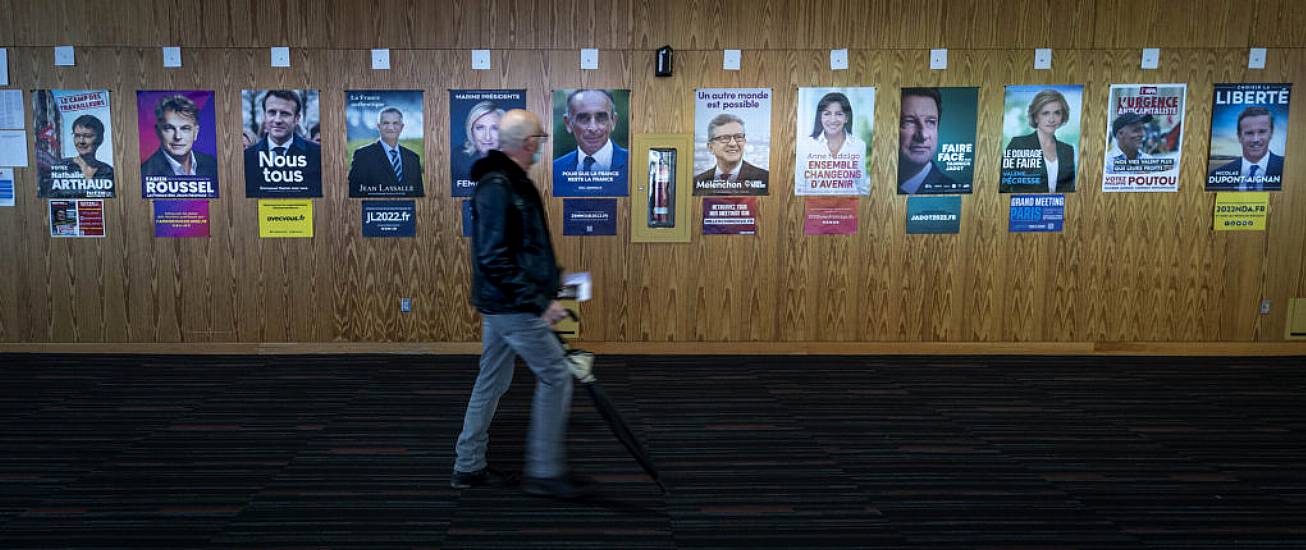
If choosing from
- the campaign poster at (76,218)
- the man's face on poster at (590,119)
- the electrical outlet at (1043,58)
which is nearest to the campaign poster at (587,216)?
the man's face on poster at (590,119)

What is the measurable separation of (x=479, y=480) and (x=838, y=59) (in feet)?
13.4

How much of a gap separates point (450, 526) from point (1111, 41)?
18.9 feet

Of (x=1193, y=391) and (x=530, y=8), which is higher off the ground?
(x=530, y=8)

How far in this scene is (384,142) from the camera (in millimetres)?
5891

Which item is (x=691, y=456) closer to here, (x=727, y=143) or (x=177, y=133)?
(x=727, y=143)

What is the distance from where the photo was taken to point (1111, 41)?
591 centimetres

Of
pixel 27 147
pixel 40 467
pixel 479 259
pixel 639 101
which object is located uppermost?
pixel 639 101

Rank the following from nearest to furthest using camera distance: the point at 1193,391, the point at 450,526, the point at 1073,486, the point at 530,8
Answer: the point at 450,526
the point at 1073,486
the point at 1193,391
the point at 530,8

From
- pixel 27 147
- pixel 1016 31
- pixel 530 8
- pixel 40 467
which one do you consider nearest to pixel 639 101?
pixel 530 8

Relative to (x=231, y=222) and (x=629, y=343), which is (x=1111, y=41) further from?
(x=231, y=222)

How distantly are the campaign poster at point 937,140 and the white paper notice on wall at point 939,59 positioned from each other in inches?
6.6

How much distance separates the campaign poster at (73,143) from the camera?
18.9 feet

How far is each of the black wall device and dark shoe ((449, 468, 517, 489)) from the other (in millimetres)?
3397

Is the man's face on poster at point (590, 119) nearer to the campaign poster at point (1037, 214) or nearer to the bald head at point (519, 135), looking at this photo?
the bald head at point (519, 135)
